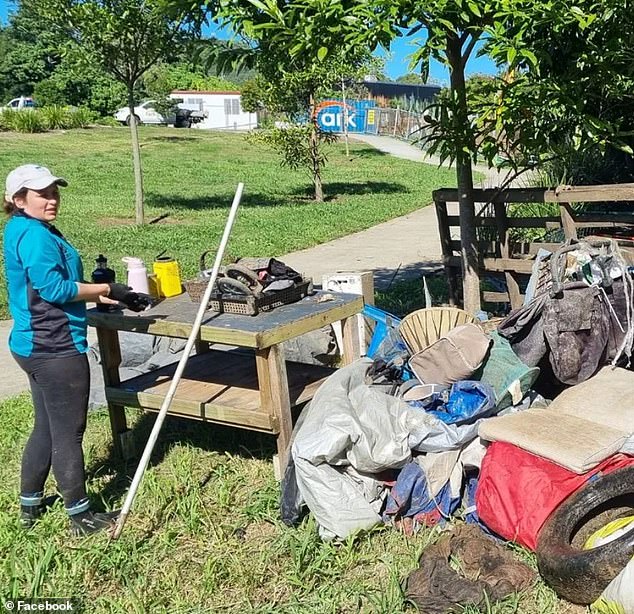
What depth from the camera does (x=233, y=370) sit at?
5.09 m

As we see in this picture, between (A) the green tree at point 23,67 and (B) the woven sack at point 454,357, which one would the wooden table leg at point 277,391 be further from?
(A) the green tree at point 23,67

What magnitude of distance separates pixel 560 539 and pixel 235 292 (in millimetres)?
2043

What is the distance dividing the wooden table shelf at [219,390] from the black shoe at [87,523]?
0.78 metres

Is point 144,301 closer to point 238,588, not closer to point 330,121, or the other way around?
point 238,588

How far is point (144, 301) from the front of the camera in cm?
435

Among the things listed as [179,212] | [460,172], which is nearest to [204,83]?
[179,212]

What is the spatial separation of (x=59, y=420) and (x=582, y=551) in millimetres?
2315

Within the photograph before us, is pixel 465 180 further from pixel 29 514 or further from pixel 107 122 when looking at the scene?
pixel 107 122

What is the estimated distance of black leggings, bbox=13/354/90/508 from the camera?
12.0ft

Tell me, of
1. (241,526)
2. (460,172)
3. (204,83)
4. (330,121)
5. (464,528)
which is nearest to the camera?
(464,528)

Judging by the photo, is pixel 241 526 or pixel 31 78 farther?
pixel 31 78

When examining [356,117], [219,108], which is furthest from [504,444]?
[219,108]

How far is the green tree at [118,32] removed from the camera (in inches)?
447

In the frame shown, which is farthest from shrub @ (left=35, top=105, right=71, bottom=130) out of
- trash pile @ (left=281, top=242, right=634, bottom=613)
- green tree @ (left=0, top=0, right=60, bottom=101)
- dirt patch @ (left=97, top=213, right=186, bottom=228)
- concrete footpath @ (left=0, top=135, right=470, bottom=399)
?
trash pile @ (left=281, top=242, right=634, bottom=613)
